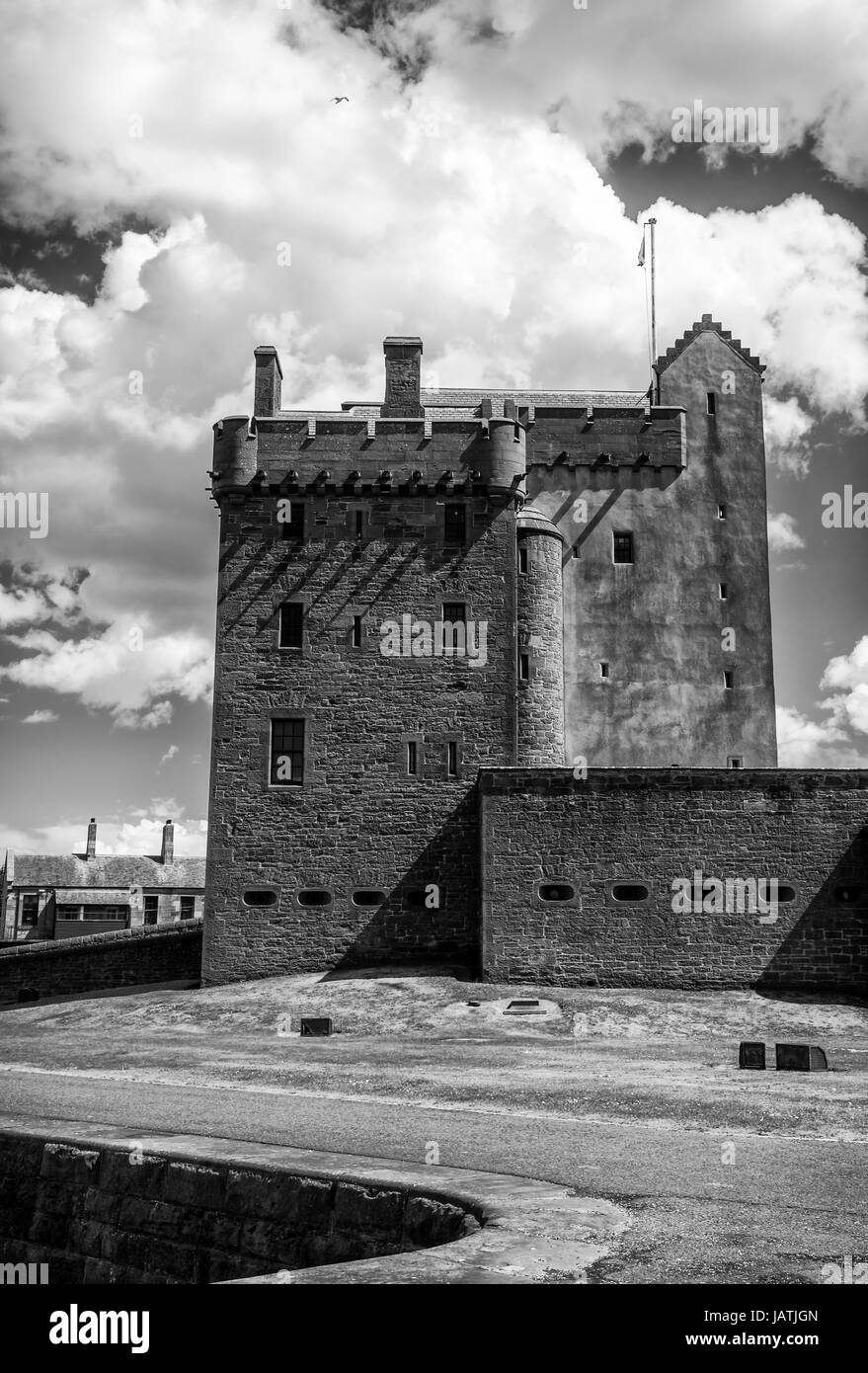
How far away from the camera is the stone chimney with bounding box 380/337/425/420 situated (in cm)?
3634

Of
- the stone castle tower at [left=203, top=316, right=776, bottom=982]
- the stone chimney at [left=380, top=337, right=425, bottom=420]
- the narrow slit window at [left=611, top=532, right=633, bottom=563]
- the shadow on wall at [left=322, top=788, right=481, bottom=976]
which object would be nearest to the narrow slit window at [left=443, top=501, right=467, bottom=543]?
the stone castle tower at [left=203, top=316, right=776, bottom=982]

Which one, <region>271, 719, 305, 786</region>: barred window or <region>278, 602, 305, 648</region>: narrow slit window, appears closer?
<region>271, 719, 305, 786</region>: barred window

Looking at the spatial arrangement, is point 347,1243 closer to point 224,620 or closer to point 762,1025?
point 762,1025

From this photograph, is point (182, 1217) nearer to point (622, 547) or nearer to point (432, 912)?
point (432, 912)

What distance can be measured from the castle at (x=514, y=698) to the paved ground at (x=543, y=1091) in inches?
82.7

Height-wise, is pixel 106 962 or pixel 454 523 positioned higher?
pixel 454 523

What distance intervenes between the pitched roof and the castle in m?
37.3

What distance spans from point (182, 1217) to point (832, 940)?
2053 centimetres

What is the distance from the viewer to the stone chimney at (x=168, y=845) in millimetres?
A: 71812

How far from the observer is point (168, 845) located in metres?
72.0

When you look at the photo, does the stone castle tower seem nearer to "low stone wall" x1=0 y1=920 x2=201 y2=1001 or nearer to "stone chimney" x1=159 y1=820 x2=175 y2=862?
"low stone wall" x1=0 y1=920 x2=201 y2=1001

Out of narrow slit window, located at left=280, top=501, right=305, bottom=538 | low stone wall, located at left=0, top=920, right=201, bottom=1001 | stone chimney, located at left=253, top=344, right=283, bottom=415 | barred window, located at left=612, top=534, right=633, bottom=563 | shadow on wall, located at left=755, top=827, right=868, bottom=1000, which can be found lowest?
low stone wall, located at left=0, top=920, right=201, bottom=1001

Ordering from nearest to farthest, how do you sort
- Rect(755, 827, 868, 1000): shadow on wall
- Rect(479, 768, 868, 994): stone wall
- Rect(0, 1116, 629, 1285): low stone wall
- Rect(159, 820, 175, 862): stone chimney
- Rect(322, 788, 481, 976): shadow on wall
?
Rect(0, 1116, 629, 1285): low stone wall
Rect(755, 827, 868, 1000): shadow on wall
Rect(479, 768, 868, 994): stone wall
Rect(322, 788, 481, 976): shadow on wall
Rect(159, 820, 175, 862): stone chimney

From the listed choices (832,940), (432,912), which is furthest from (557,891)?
(832,940)
